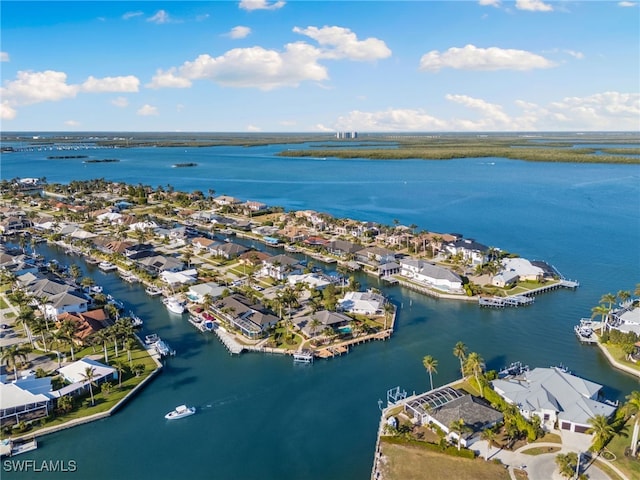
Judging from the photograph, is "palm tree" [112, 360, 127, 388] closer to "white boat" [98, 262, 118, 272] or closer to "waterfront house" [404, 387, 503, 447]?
"waterfront house" [404, 387, 503, 447]

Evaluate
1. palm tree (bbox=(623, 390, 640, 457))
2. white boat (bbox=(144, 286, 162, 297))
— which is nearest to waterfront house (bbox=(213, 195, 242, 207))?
white boat (bbox=(144, 286, 162, 297))

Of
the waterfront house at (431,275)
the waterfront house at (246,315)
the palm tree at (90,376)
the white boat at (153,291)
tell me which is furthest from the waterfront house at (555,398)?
the white boat at (153,291)

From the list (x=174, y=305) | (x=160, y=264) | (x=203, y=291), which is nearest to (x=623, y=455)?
(x=203, y=291)

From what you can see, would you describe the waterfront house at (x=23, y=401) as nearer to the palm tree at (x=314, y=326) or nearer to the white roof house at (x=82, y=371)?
the white roof house at (x=82, y=371)

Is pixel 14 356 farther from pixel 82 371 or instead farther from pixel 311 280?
pixel 311 280

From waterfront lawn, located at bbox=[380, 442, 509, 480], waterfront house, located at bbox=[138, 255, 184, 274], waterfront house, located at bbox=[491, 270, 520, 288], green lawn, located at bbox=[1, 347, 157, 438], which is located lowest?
waterfront lawn, located at bbox=[380, 442, 509, 480]
